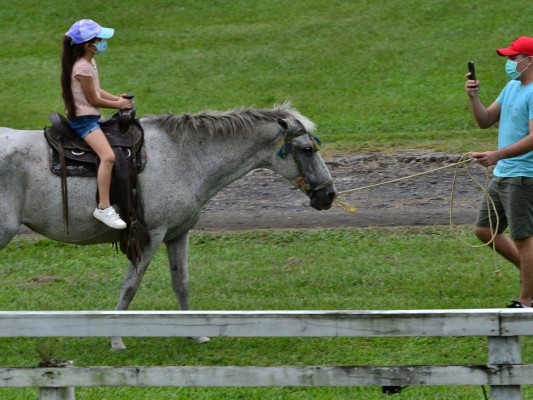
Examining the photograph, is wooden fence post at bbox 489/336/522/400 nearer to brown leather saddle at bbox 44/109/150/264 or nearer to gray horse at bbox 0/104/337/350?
gray horse at bbox 0/104/337/350

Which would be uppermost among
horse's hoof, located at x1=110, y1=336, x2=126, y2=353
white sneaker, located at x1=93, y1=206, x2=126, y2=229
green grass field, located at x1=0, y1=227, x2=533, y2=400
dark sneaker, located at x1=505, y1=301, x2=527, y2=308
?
white sneaker, located at x1=93, y1=206, x2=126, y2=229

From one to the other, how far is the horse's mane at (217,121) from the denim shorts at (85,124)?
0.65m

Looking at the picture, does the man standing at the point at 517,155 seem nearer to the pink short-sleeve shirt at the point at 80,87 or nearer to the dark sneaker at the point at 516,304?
the dark sneaker at the point at 516,304

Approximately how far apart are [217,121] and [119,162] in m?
0.95

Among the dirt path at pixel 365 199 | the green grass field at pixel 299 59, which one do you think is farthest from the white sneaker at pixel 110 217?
the green grass field at pixel 299 59

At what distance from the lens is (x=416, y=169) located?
→ 45.6 ft

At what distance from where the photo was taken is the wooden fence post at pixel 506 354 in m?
5.57

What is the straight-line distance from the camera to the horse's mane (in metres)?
8.67

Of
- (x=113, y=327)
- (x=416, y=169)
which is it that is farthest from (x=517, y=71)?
(x=416, y=169)

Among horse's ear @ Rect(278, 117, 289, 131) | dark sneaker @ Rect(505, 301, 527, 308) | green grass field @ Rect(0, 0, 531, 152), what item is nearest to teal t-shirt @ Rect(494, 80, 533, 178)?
dark sneaker @ Rect(505, 301, 527, 308)

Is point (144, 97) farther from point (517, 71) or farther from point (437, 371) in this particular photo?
point (437, 371)

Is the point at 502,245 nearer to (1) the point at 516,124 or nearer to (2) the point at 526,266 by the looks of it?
(2) the point at 526,266

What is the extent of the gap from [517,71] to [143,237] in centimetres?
337

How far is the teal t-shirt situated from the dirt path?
347cm
